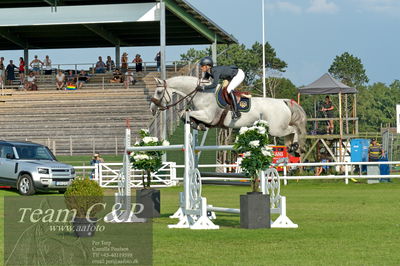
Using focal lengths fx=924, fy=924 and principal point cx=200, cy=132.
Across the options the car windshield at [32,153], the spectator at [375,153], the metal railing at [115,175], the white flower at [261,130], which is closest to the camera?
the white flower at [261,130]

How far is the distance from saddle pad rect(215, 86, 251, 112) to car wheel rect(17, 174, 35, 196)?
1115 cm

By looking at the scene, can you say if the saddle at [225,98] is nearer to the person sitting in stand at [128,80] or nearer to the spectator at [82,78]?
the person sitting in stand at [128,80]

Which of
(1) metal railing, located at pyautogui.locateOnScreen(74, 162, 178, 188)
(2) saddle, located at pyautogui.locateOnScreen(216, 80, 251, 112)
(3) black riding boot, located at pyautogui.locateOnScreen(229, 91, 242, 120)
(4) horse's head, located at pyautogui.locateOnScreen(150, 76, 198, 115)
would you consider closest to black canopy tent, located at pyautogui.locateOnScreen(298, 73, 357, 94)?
(1) metal railing, located at pyautogui.locateOnScreen(74, 162, 178, 188)

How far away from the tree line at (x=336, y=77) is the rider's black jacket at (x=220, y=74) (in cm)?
7306

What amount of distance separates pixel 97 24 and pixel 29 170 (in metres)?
19.4

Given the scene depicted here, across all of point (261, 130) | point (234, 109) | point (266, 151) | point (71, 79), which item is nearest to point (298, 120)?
point (234, 109)

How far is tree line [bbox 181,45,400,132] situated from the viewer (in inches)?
4357

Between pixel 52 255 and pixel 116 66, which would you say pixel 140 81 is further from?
pixel 52 255

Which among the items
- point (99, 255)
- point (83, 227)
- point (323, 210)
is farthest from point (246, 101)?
point (99, 255)

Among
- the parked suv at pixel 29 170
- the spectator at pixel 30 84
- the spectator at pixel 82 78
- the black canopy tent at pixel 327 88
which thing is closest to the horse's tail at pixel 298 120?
the parked suv at pixel 29 170

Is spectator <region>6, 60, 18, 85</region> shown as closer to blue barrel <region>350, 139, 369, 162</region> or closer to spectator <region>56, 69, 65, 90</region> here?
spectator <region>56, 69, 65, 90</region>

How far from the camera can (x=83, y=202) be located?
41.5ft

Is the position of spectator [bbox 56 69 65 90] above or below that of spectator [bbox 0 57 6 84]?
below

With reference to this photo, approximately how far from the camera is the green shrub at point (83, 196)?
12.6 m
